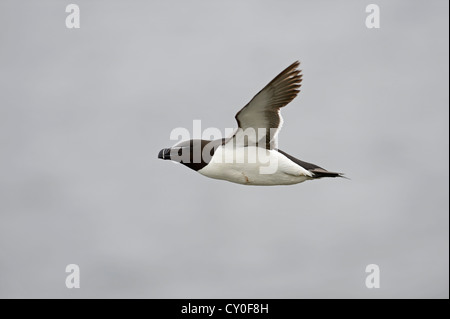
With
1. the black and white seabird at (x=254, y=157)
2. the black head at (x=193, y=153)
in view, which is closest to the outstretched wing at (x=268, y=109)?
the black and white seabird at (x=254, y=157)

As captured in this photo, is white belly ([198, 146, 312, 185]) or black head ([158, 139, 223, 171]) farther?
black head ([158, 139, 223, 171])

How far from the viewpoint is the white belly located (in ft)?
55.6

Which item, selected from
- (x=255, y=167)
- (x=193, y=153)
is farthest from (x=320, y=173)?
(x=193, y=153)

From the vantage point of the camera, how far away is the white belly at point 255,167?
16.9 metres

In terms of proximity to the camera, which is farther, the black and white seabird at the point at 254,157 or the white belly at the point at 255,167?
the white belly at the point at 255,167

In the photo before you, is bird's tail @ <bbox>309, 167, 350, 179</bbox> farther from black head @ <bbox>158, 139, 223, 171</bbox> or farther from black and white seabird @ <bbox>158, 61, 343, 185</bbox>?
black head @ <bbox>158, 139, 223, 171</bbox>

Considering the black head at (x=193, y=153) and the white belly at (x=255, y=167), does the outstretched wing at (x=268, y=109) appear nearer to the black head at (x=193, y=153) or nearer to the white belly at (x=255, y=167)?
the white belly at (x=255, y=167)

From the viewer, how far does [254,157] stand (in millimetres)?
17016

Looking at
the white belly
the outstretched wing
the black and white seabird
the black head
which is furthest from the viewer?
the black head

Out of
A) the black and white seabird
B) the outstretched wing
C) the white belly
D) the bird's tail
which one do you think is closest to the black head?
the black and white seabird

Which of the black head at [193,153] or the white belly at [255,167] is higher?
the black head at [193,153]

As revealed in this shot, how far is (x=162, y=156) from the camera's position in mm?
17766
